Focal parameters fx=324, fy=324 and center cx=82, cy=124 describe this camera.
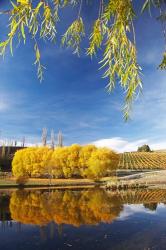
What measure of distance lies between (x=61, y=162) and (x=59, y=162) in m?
0.71

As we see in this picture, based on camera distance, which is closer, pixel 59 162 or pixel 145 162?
pixel 59 162

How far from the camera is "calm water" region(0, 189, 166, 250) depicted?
642 inches

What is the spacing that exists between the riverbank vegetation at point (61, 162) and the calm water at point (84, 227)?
39.4 meters

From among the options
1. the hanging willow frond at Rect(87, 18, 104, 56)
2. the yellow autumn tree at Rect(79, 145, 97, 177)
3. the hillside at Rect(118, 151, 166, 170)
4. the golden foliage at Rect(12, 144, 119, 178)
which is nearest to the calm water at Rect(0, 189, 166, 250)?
the hanging willow frond at Rect(87, 18, 104, 56)

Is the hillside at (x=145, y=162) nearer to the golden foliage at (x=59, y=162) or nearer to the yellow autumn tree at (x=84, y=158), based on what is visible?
the yellow autumn tree at (x=84, y=158)

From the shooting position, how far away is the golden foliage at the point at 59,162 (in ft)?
239

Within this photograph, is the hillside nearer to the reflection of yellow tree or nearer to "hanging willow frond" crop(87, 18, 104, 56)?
the reflection of yellow tree

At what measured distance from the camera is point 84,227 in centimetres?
2106

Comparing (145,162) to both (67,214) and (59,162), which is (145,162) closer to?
(59,162)

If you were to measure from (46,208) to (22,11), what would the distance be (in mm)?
28487

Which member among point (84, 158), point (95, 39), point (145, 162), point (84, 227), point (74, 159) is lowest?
point (84, 227)

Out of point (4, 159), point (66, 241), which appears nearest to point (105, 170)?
point (4, 159)

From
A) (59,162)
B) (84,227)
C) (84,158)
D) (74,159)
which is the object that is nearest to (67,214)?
(84,227)

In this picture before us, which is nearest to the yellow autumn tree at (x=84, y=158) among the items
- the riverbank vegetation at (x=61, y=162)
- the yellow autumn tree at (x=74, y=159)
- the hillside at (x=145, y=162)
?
the riverbank vegetation at (x=61, y=162)
